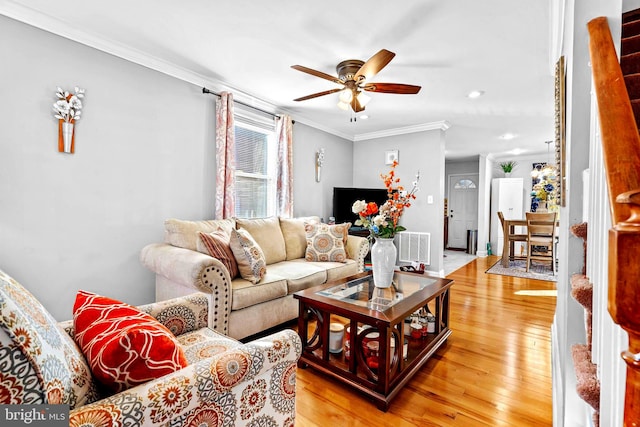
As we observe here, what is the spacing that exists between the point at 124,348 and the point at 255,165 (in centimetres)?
330

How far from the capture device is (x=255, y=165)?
155 inches

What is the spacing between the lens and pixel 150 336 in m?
0.85

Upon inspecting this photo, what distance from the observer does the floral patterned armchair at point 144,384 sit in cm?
58

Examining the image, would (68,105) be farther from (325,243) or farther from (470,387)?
(470,387)

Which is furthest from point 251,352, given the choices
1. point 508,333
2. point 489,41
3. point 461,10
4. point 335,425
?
point 489,41

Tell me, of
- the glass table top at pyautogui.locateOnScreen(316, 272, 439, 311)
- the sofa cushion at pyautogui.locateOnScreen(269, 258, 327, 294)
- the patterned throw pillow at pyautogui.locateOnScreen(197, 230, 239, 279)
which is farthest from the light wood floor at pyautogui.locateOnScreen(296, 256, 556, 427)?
the patterned throw pillow at pyautogui.locateOnScreen(197, 230, 239, 279)

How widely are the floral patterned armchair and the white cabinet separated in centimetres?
742

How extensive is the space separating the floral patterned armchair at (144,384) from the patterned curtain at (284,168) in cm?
287

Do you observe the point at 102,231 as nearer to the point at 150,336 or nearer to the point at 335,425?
the point at 150,336

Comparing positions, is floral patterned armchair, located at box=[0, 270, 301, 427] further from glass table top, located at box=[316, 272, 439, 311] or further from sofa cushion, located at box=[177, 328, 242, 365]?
glass table top, located at box=[316, 272, 439, 311]

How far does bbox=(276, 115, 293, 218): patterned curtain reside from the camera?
4.05m

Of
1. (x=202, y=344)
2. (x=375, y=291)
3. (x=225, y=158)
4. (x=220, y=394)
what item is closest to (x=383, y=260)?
(x=375, y=291)

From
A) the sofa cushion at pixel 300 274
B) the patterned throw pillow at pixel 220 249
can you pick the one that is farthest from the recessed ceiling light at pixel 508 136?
the patterned throw pillow at pixel 220 249

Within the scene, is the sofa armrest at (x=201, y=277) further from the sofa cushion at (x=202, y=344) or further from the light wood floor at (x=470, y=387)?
the light wood floor at (x=470, y=387)
